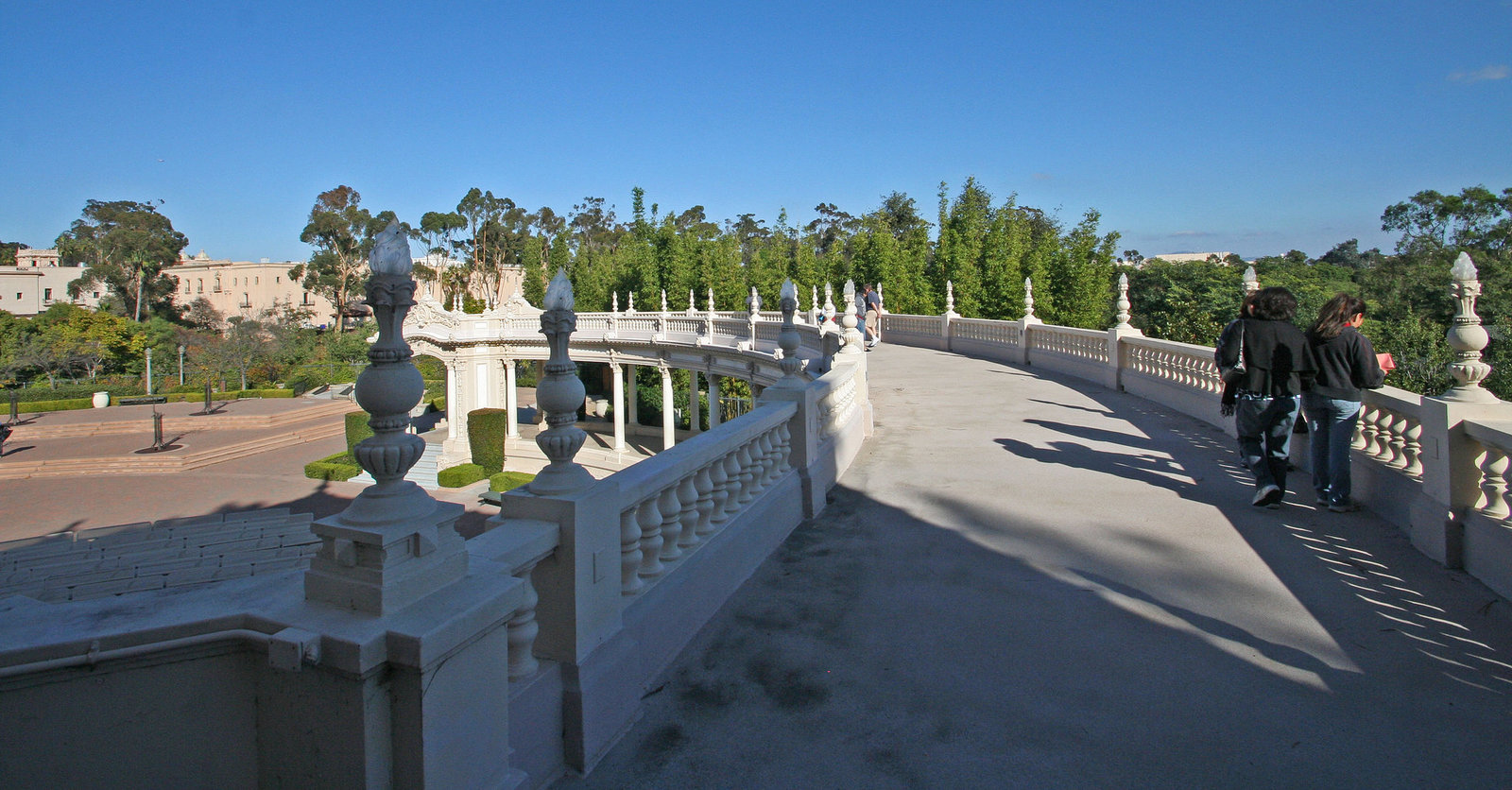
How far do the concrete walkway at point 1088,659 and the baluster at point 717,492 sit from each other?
58cm

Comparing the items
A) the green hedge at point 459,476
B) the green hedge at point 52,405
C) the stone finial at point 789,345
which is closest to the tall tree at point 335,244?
the green hedge at point 52,405

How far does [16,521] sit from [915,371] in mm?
26738

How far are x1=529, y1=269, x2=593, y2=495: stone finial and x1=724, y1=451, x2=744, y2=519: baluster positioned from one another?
1.90m

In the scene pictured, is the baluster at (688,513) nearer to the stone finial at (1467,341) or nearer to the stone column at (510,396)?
the stone finial at (1467,341)

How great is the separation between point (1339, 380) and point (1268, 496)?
108 centimetres

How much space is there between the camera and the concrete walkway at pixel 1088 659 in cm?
327

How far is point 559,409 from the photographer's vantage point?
10.9ft

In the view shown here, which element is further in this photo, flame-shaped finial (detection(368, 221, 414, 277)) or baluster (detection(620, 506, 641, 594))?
baluster (detection(620, 506, 641, 594))

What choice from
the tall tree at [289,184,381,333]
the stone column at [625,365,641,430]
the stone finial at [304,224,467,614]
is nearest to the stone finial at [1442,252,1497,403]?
the stone finial at [304,224,467,614]

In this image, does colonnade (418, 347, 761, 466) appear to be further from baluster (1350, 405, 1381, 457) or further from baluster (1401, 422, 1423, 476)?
baluster (1401, 422, 1423, 476)

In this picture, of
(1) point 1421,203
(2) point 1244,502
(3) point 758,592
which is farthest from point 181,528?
(1) point 1421,203

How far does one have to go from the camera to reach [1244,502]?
23.0 feet

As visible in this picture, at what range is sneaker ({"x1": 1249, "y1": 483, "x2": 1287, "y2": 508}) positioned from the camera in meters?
6.69

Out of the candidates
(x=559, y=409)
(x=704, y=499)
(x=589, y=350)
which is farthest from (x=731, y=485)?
(x=589, y=350)
